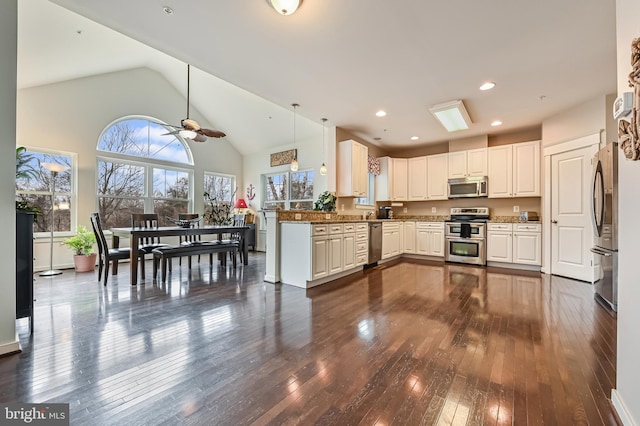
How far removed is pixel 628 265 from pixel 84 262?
673 centimetres

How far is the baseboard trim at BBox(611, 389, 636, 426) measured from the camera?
1.25m

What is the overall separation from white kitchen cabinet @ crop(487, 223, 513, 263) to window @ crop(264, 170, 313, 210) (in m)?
4.12

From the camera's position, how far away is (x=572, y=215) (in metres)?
4.30

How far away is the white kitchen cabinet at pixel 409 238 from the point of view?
629cm

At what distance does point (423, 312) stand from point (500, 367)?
1038mm

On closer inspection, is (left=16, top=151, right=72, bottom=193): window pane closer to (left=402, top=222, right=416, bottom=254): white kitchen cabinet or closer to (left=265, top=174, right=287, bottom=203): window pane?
(left=265, top=174, right=287, bottom=203): window pane

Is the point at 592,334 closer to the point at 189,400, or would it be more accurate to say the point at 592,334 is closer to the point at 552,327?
the point at 552,327

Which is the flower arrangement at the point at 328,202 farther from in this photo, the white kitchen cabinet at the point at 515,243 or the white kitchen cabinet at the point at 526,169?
the white kitchen cabinet at the point at 526,169

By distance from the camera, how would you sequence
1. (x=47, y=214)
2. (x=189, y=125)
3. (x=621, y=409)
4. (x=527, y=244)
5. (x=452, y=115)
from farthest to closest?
(x=527, y=244), (x=47, y=214), (x=452, y=115), (x=189, y=125), (x=621, y=409)

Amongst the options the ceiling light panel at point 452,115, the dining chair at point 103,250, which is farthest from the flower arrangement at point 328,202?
the dining chair at point 103,250

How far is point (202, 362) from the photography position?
1840 mm

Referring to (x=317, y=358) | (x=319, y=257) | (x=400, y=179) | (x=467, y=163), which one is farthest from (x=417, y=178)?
(x=317, y=358)

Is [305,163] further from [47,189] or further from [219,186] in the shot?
[47,189]

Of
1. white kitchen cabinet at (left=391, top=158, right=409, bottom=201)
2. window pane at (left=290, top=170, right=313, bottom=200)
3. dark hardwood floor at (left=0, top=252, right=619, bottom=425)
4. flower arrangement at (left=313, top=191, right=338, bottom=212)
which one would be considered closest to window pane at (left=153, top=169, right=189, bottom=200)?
window pane at (left=290, top=170, right=313, bottom=200)
